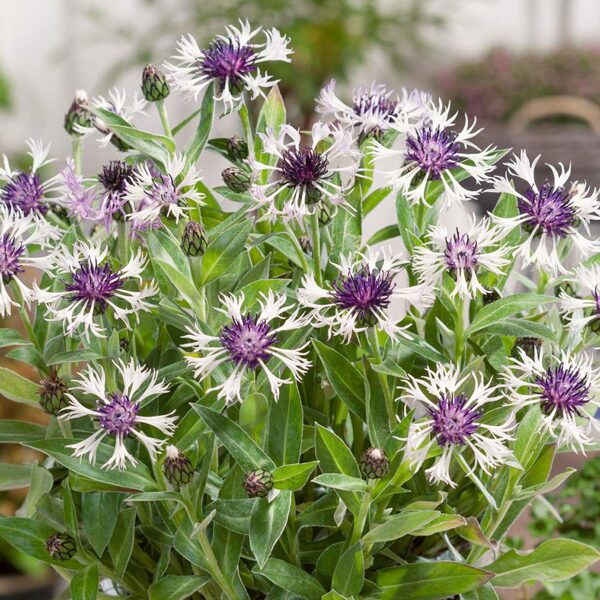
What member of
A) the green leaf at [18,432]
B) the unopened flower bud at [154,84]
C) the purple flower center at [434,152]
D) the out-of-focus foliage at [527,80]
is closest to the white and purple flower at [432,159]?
the purple flower center at [434,152]

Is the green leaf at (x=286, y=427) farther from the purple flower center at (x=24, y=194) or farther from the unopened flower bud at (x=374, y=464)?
the purple flower center at (x=24, y=194)

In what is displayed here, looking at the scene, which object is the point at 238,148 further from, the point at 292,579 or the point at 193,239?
the point at 292,579

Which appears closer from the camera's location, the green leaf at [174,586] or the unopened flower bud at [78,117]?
the green leaf at [174,586]

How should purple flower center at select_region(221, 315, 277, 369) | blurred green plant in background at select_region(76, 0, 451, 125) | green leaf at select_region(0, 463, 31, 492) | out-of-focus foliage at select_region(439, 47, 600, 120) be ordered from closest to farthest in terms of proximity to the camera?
purple flower center at select_region(221, 315, 277, 369) < green leaf at select_region(0, 463, 31, 492) < out-of-focus foliage at select_region(439, 47, 600, 120) < blurred green plant in background at select_region(76, 0, 451, 125)

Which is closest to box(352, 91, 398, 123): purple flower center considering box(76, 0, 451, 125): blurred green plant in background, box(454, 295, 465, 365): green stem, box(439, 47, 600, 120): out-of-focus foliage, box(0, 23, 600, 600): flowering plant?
box(0, 23, 600, 600): flowering plant

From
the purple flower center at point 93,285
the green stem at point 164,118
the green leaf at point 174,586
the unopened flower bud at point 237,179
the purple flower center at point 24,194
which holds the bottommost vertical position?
the green leaf at point 174,586

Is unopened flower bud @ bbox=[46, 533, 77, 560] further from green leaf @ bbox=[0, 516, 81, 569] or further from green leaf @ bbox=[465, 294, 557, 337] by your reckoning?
green leaf @ bbox=[465, 294, 557, 337]

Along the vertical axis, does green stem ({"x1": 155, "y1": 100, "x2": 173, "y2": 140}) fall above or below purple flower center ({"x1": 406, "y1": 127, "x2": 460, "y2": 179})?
above
